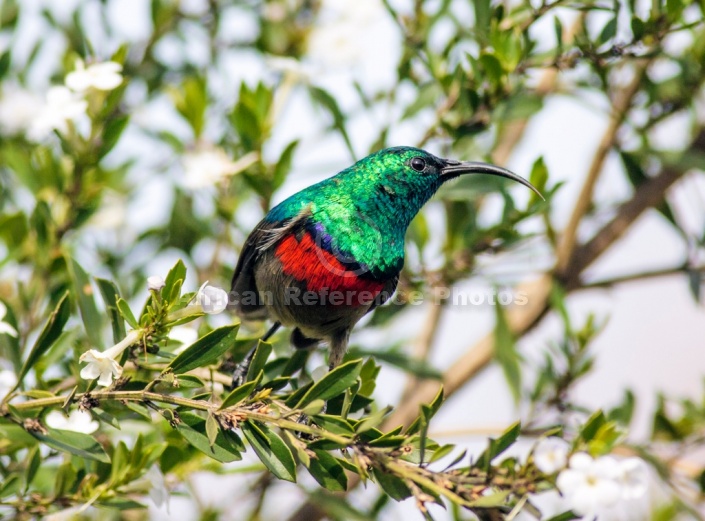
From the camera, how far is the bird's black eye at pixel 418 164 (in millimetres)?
3012

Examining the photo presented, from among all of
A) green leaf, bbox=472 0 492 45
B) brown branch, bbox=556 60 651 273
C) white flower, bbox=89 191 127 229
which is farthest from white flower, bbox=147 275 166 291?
brown branch, bbox=556 60 651 273

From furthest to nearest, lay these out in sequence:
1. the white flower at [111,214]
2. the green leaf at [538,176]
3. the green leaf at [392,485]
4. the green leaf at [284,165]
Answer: the white flower at [111,214] → the green leaf at [284,165] → the green leaf at [538,176] → the green leaf at [392,485]

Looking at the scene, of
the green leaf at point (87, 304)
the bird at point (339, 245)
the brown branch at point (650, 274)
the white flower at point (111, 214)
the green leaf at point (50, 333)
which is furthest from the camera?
the white flower at point (111, 214)

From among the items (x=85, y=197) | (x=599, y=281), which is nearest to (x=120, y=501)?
(x=85, y=197)

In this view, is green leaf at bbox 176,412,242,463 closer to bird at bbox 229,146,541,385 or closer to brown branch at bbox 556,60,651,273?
bird at bbox 229,146,541,385

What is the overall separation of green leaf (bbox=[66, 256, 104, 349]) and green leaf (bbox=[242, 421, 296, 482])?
81 centimetres

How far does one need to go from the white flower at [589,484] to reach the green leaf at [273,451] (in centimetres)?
61

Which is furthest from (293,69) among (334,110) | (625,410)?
(625,410)

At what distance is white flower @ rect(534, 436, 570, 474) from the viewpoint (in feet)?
5.49

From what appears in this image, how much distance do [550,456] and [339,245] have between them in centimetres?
124

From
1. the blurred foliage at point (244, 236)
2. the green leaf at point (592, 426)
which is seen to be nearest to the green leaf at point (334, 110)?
the blurred foliage at point (244, 236)

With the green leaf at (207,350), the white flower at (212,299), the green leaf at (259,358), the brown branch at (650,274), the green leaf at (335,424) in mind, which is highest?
the white flower at (212,299)

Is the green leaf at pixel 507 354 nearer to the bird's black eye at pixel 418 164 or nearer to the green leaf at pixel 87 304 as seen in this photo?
the bird's black eye at pixel 418 164

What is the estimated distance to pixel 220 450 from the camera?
6.53 feet
